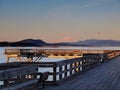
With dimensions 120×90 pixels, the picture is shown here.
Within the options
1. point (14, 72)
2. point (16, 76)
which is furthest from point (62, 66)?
point (14, 72)

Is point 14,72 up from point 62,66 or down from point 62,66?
up

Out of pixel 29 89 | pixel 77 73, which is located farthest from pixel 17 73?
pixel 77 73

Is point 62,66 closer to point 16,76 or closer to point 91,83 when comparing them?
point 91,83

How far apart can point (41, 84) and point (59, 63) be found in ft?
4.96

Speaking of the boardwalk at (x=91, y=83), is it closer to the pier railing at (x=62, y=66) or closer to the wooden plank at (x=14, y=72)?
the pier railing at (x=62, y=66)

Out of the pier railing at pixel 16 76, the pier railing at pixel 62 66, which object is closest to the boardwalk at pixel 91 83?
the pier railing at pixel 62 66

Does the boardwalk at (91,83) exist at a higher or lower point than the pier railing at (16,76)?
lower

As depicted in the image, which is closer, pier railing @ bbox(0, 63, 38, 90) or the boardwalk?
pier railing @ bbox(0, 63, 38, 90)

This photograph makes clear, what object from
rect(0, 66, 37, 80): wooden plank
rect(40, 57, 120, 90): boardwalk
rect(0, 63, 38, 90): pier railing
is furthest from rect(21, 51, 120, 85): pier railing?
rect(0, 66, 37, 80): wooden plank

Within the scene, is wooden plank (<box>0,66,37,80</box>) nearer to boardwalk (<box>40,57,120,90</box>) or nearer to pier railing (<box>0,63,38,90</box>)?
pier railing (<box>0,63,38,90</box>)

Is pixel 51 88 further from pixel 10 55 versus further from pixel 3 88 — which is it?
pixel 10 55

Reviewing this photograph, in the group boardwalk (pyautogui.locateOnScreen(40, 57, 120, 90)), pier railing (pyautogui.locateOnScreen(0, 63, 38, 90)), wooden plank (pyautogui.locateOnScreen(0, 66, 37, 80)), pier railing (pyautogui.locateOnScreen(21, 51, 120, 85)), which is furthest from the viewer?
pier railing (pyautogui.locateOnScreen(21, 51, 120, 85))

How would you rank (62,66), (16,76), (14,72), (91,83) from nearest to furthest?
(14,72) → (16,76) → (91,83) → (62,66)

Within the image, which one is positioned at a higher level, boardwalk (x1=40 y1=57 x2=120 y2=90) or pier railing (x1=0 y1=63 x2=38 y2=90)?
pier railing (x1=0 y1=63 x2=38 y2=90)
